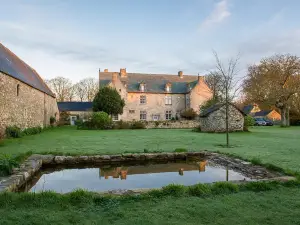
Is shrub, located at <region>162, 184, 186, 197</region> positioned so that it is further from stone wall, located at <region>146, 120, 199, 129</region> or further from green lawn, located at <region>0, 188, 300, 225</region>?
stone wall, located at <region>146, 120, 199, 129</region>

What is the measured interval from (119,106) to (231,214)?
98.7ft

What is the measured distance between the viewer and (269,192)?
461cm

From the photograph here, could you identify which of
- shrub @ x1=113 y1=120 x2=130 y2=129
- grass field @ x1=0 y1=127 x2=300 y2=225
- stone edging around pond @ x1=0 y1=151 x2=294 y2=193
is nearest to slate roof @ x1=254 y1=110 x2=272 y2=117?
shrub @ x1=113 y1=120 x2=130 y2=129

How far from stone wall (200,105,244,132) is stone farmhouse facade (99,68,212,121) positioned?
656 inches

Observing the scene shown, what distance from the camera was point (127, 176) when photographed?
712 centimetres

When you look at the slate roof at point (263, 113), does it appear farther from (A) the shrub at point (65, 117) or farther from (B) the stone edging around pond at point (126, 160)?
(B) the stone edging around pond at point (126, 160)

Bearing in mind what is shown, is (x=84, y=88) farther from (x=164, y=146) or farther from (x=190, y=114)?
(x=164, y=146)

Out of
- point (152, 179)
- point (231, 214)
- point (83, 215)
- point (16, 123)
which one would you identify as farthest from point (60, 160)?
point (16, 123)

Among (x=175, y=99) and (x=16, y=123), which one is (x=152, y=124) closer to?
(x=175, y=99)

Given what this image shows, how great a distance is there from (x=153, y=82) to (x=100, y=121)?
17541 millimetres

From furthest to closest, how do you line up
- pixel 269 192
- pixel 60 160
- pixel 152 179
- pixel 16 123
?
pixel 16 123
pixel 60 160
pixel 152 179
pixel 269 192

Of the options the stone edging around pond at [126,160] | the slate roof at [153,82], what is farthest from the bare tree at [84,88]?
the stone edging around pond at [126,160]

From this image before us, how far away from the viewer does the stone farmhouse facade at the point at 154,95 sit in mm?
40438

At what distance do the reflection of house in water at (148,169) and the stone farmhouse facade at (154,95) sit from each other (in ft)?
104
